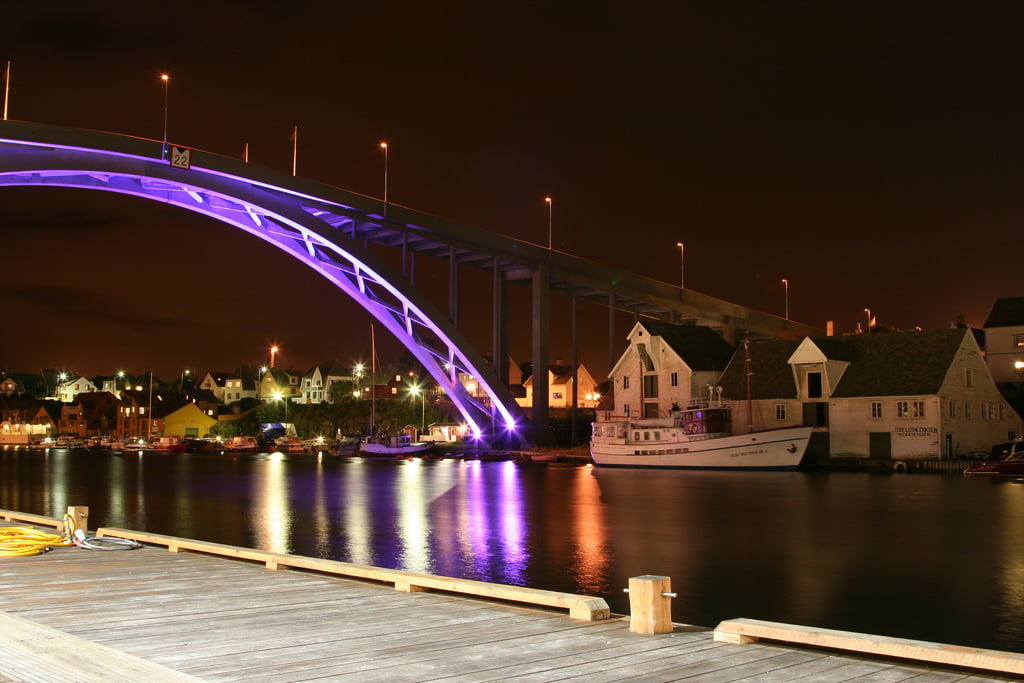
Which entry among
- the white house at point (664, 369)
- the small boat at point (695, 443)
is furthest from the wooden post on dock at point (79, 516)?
the white house at point (664, 369)

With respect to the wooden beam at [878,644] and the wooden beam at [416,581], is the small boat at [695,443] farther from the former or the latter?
the wooden beam at [878,644]

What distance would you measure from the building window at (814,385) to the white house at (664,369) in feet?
27.6

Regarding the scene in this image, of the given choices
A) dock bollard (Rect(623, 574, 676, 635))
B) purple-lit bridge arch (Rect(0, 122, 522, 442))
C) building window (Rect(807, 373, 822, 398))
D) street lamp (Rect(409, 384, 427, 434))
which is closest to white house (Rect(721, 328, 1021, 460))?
building window (Rect(807, 373, 822, 398))

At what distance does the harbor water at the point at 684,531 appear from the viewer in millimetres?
17328

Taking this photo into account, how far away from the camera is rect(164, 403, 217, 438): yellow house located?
141500 mm

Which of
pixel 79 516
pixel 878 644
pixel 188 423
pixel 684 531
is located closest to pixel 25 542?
pixel 79 516

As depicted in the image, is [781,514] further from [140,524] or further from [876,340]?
[876,340]

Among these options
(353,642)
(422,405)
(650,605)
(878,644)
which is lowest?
(353,642)

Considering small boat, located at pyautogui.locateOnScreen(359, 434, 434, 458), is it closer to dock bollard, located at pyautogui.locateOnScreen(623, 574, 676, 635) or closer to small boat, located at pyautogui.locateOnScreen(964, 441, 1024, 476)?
A: small boat, located at pyautogui.locateOnScreen(964, 441, 1024, 476)

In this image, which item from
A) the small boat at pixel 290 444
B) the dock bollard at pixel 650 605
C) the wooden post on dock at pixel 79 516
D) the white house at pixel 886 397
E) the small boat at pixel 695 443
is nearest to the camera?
the dock bollard at pixel 650 605

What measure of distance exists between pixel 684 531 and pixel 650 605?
20.6m

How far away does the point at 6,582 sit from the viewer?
1168 centimetres

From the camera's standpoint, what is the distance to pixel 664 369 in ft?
229

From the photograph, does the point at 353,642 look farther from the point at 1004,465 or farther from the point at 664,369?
the point at 664,369
